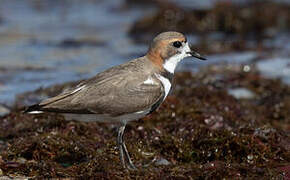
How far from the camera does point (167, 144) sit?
620 cm

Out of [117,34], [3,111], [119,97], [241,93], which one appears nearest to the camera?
[119,97]

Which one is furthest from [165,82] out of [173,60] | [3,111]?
[3,111]

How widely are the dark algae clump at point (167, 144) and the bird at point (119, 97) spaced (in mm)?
369

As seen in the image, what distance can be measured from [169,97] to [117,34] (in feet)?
24.7

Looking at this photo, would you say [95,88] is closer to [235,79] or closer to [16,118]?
[16,118]

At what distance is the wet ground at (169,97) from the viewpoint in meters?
5.80

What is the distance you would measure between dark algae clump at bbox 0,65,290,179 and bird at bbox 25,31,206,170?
0.37 meters

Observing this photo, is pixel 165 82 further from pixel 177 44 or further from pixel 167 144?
pixel 167 144

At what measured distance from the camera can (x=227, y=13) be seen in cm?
1512

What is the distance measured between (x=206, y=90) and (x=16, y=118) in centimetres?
286

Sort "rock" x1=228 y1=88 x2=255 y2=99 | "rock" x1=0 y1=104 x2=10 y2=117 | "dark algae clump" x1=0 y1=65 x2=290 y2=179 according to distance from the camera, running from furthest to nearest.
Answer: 1. "rock" x1=228 y1=88 x2=255 y2=99
2. "rock" x1=0 y1=104 x2=10 y2=117
3. "dark algae clump" x1=0 y1=65 x2=290 y2=179

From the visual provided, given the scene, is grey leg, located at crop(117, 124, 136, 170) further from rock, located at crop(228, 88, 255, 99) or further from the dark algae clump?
rock, located at crop(228, 88, 255, 99)

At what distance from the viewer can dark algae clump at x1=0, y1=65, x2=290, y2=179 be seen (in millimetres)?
5238

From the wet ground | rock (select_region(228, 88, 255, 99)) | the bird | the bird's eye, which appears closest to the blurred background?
the wet ground
